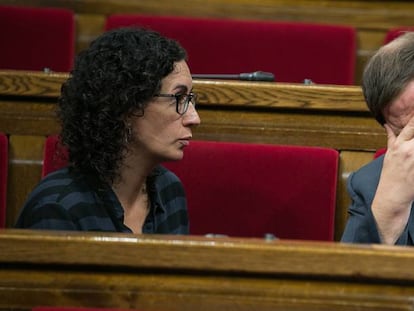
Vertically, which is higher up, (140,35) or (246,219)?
(140,35)

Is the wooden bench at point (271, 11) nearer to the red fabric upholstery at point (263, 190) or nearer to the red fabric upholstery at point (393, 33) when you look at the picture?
the red fabric upholstery at point (393, 33)

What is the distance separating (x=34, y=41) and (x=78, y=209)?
0.34m

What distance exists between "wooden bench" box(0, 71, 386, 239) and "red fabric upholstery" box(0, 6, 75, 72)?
0.60 ft

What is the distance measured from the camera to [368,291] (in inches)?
15.5

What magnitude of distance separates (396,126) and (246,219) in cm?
14

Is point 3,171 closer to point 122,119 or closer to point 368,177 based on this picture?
point 122,119

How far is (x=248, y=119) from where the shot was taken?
715mm

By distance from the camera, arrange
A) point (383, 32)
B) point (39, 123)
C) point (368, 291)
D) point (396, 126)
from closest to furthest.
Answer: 1. point (368, 291)
2. point (396, 126)
3. point (39, 123)
4. point (383, 32)

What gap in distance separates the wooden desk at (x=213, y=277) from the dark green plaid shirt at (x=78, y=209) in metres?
0.19

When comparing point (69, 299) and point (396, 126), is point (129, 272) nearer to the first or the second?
point (69, 299)

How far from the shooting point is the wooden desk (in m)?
0.39

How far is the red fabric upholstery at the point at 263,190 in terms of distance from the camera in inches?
26.7

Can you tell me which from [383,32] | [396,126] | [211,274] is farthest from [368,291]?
[383,32]

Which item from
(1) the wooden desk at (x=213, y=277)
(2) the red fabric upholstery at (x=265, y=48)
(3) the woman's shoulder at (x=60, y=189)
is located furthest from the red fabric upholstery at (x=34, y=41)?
(1) the wooden desk at (x=213, y=277)
